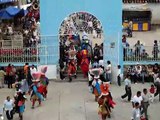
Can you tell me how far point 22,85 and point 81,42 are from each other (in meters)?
5.24

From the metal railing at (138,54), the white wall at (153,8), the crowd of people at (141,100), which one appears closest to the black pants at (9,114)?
the crowd of people at (141,100)

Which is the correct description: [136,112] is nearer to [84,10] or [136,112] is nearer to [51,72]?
[51,72]

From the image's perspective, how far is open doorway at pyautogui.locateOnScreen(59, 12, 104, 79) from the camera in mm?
28688

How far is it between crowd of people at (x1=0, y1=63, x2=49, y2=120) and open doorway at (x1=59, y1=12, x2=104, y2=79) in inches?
75.3

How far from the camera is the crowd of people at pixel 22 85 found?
74.4 feet

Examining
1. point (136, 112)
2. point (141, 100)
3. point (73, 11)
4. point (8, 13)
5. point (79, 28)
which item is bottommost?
point (136, 112)

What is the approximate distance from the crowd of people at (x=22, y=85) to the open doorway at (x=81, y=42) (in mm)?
1913

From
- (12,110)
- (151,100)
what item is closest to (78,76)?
(151,100)

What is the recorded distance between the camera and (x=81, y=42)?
29906mm

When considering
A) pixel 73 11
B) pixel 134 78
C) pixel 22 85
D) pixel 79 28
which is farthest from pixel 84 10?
pixel 22 85

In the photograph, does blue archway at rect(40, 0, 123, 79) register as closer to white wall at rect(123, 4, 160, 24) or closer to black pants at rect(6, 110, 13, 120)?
black pants at rect(6, 110, 13, 120)

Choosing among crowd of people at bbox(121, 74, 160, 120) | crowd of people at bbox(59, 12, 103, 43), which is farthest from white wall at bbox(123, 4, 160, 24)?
crowd of people at bbox(121, 74, 160, 120)

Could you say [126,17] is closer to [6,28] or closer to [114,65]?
[6,28]

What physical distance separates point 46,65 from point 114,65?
3228 mm
